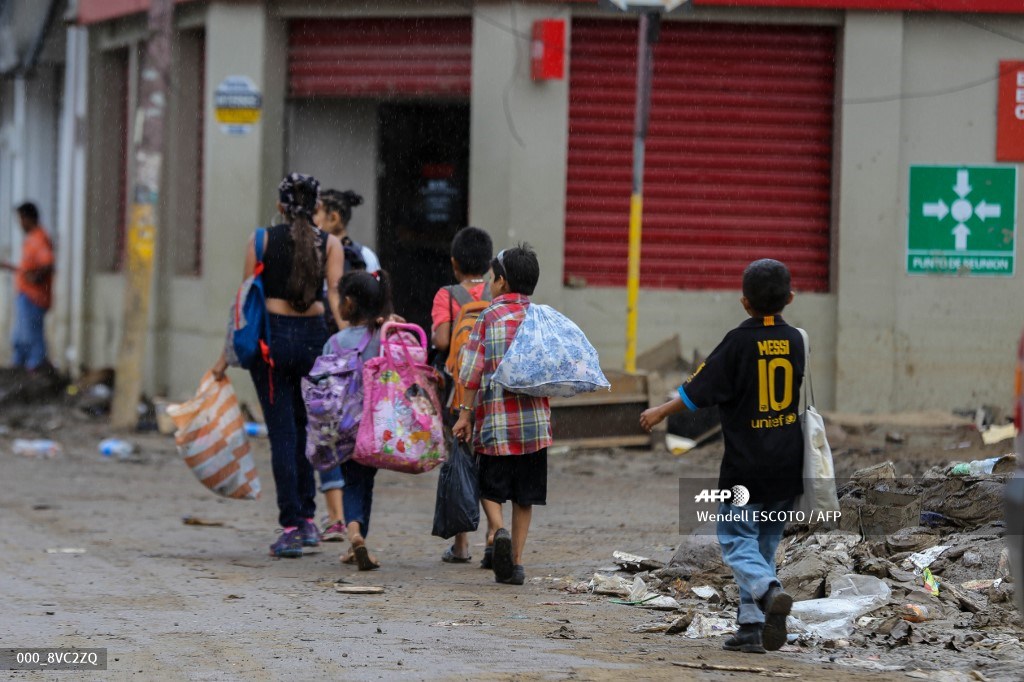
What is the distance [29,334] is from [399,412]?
37.5 ft

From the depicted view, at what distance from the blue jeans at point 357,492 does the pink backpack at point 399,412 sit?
15cm

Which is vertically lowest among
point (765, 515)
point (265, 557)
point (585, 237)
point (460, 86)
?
point (265, 557)

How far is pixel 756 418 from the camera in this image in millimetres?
5695

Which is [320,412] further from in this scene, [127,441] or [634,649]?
[127,441]

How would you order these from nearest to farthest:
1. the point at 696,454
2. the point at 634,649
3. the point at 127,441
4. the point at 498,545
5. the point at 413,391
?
the point at 634,649
the point at 498,545
the point at 413,391
the point at 696,454
the point at 127,441

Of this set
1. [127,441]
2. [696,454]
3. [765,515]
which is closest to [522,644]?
[765,515]

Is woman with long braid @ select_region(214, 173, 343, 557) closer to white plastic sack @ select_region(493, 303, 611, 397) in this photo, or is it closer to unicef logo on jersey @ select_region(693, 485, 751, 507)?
white plastic sack @ select_region(493, 303, 611, 397)

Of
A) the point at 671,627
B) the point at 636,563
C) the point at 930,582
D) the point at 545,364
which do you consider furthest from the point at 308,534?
the point at 930,582

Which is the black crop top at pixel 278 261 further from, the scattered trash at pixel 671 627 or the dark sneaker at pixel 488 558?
the scattered trash at pixel 671 627

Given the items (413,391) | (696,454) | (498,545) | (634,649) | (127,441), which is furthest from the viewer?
(127,441)

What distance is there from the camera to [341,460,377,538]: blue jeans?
7.66 m

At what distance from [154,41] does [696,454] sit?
589 cm

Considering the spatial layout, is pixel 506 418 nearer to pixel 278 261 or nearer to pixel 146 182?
pixel 278 261

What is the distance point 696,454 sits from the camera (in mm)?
11961
